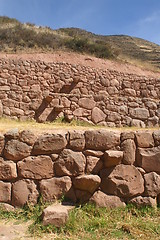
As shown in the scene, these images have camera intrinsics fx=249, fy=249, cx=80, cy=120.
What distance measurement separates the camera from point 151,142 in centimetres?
435

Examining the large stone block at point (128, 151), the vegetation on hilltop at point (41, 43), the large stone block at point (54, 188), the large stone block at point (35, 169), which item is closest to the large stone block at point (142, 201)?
the large stone block at point (128, 151)

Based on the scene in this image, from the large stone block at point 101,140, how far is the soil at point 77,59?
7.82 metres

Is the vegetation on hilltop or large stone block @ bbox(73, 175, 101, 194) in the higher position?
the vegetation on hilltop

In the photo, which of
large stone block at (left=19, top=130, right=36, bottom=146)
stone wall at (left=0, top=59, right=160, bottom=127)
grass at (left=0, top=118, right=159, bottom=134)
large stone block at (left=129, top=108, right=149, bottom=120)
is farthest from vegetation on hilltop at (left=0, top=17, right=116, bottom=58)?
large stone block at (left=19, top=130, right=36, bottom=146)

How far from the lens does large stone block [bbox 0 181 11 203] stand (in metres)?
4.12

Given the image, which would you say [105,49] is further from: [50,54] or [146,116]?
[146,116]

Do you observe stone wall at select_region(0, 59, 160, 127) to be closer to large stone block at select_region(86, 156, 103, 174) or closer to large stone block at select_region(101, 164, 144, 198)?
large stone block at select_region(86, 156, 103, 174)

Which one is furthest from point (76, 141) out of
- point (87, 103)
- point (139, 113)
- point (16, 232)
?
point (139, 113)

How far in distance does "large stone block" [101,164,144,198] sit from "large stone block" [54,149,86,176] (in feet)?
1.36

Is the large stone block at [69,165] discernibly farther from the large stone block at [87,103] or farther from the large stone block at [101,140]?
the large stone block at [87,103]

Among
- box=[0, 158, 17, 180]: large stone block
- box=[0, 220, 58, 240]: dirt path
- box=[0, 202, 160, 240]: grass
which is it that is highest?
box=[0, 158, 17, 180]: large stone block

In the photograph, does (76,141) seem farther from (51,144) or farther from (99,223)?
(99,223)

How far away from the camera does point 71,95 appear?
31.8 feet

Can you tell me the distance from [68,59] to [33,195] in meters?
8.93
